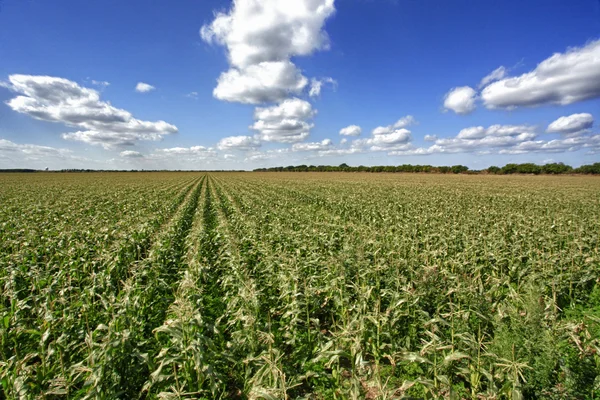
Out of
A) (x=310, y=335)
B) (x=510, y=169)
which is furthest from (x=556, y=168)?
(x=310, y=335)

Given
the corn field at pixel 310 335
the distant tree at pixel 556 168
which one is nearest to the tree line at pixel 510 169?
the distant tree at pixel 556 168

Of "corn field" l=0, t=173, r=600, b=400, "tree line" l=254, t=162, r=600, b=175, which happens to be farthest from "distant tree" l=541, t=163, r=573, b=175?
"corn field" l=0, t=173, r=600, b=400

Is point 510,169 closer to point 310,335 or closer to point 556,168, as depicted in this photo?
point 556,168

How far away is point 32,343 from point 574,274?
38.6 ft

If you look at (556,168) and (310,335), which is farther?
(556,168)

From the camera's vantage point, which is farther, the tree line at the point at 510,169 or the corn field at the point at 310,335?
the tree line at the point at 510,169

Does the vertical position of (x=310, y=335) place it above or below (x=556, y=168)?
below

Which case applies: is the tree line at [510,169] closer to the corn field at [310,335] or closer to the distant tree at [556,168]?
the distant tree at [556,168]

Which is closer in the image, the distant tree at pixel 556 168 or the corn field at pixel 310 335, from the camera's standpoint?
the corn field at pixel 310 335

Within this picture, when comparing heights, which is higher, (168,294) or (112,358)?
(112,358)

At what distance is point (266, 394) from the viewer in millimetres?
2613

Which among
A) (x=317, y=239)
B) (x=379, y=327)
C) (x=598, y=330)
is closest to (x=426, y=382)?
(x=379, y=327)

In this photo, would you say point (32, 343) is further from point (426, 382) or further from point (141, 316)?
point (426, 382)

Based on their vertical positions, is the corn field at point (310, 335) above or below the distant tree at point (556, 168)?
below
